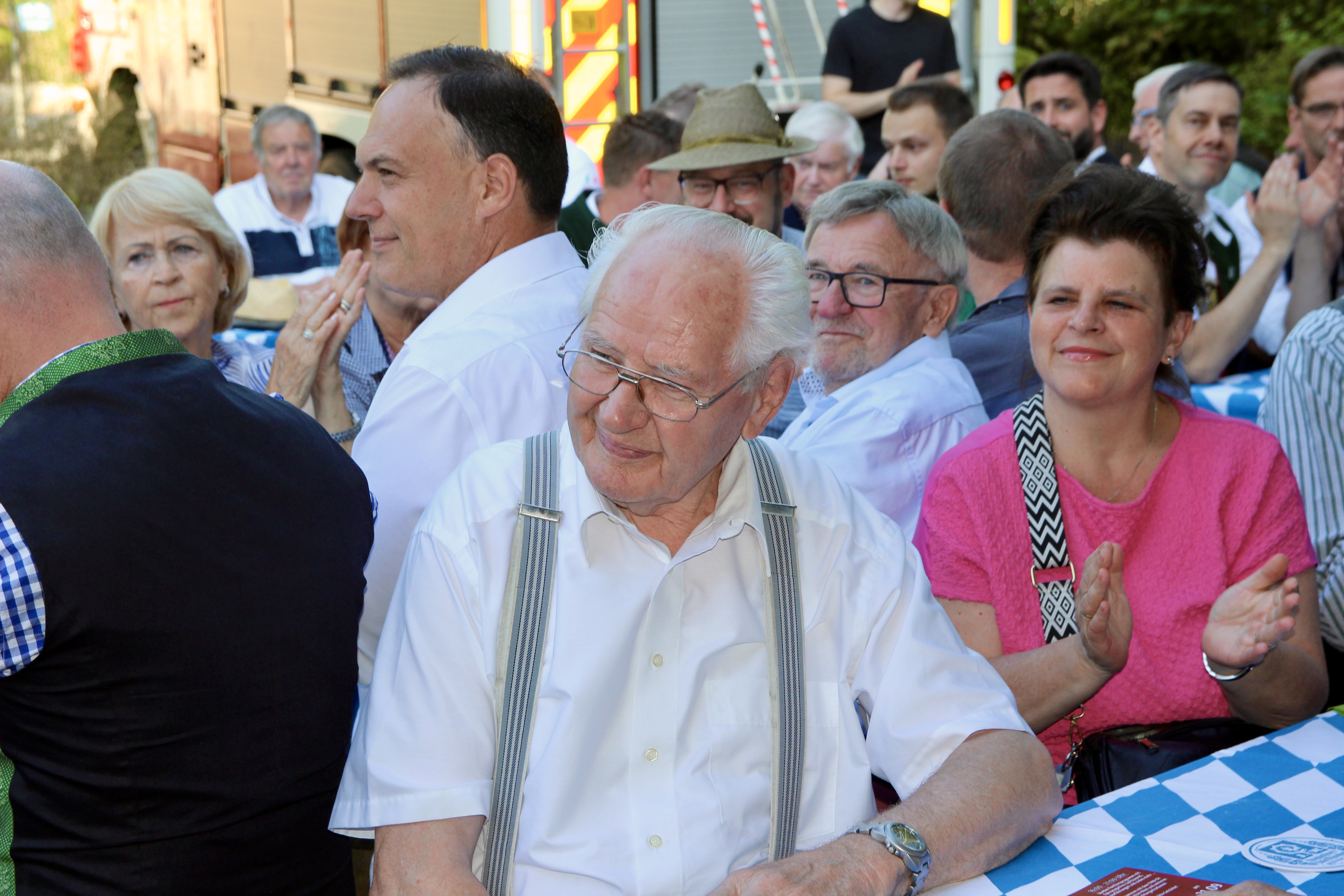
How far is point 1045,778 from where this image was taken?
1.83 m

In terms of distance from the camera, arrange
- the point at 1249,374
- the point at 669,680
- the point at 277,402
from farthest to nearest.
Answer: the point at 1249,374
the point at 277,402
the point at 669,680

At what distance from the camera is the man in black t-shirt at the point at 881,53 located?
22.5 ft

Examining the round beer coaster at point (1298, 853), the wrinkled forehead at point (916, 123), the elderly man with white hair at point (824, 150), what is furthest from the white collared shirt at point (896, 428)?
the elderly man with white hair at point (824, 150)

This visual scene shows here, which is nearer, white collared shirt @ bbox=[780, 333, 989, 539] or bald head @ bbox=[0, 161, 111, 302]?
bald head @ bbox=[0, 161, 111, 302]

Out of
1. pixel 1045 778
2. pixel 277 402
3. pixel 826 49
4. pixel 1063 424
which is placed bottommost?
pixel 1045 778

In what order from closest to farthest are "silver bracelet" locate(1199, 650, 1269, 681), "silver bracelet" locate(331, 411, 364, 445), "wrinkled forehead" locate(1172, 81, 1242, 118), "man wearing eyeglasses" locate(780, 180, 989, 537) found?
"silver bracelet" locate(1199, 650, 1269, 681) → "man wearing eyeglasses" locate(780, 180, 989, 537) → "silver bracelet" locate(331, 411, 364, 445) → "wrinkled forehead" locate(1172, 81, 1242, 118)

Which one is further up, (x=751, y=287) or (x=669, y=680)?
(x=751, y=287)

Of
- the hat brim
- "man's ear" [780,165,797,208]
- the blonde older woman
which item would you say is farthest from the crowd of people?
"man's ear" [780,165,797,208]

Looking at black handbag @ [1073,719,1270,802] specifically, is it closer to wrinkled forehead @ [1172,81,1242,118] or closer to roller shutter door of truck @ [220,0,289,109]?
wrinkled forehead @ [1172,81,1242,118]

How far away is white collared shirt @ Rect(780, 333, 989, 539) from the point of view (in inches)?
114

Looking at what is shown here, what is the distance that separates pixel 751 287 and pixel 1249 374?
3.59 meters

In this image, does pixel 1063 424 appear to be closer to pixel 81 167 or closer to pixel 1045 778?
pixel 1045 778

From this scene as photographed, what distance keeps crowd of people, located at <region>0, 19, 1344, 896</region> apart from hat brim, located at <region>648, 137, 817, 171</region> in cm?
202

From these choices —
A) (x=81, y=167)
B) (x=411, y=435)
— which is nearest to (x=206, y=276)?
(x=411, y=435)
